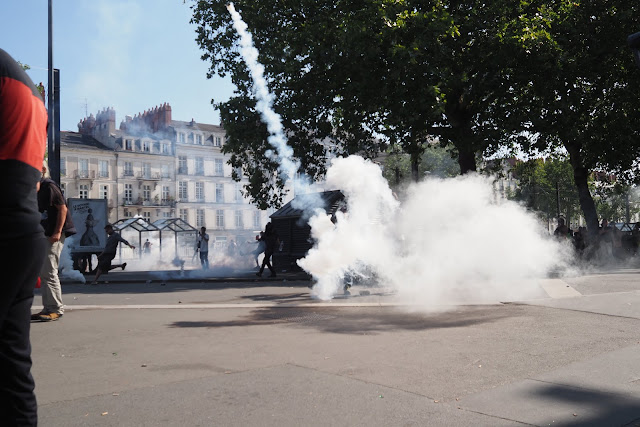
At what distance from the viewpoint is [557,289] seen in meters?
11.7

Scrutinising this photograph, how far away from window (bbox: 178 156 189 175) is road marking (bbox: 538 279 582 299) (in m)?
44.1

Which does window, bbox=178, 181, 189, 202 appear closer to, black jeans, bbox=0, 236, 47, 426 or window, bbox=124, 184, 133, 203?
window, bbox=124, 184, 133, 203

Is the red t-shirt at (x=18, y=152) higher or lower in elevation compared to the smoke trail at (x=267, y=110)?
lower

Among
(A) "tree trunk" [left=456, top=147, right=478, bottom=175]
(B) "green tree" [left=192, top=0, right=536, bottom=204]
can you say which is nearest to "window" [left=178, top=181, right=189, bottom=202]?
(B) "green tree" [left=192, top=0, right=536, bottom=204]

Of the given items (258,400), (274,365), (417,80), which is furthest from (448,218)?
(258,400)

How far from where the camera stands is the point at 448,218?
512 inches

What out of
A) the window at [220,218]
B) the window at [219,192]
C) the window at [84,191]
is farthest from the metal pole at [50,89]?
the window at [84,191]

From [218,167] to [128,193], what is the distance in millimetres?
12996

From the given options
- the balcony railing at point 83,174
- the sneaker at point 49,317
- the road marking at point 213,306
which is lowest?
the road marking at point 213,306

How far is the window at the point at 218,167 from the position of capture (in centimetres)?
5538

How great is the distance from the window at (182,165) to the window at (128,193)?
8981 millimetres

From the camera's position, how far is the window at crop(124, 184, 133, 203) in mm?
61906

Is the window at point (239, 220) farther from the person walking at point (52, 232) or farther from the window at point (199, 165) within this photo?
the person walking at point (52, 232)

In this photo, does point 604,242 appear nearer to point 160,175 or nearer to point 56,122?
point 56,122
